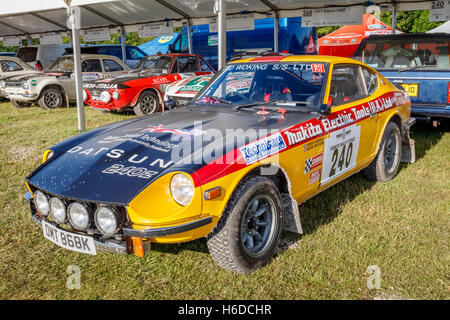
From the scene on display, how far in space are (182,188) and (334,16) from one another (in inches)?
368

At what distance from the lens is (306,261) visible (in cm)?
298

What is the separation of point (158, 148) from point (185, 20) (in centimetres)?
1098

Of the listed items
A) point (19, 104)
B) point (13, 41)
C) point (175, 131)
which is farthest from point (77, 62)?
point (13, 41)

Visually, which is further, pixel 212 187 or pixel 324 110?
pixel 324 110

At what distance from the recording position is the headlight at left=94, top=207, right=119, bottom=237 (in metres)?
2.39

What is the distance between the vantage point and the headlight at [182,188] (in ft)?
7.86

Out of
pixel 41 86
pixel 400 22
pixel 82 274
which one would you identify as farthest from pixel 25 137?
pixel 400 22

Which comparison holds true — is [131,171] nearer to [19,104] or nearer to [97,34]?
[19,104]

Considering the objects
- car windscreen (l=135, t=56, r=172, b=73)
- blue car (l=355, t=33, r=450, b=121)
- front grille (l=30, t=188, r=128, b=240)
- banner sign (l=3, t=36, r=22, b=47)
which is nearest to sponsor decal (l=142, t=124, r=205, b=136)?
front grille (l=30, t=188, r=128, b=240)

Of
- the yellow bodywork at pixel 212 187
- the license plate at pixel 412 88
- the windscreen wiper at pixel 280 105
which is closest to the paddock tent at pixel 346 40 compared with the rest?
the license plate at pixel 412 88

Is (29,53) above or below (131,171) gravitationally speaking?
above

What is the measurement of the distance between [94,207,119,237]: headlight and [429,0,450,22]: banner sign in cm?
983

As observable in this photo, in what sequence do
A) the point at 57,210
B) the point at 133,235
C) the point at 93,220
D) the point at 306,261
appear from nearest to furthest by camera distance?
the point at 133,235, the point at 93,220, the point at 57,210, the point at 306,261
